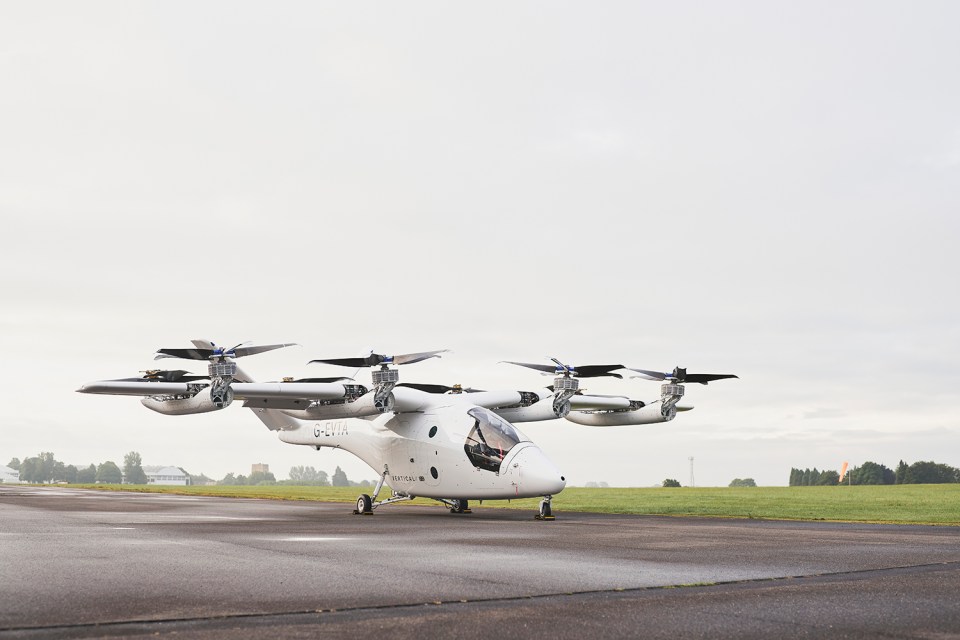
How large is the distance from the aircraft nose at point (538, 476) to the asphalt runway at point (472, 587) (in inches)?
359

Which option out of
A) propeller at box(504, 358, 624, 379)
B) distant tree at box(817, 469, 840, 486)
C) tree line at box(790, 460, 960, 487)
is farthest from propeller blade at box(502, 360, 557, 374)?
distant tree at box(817, 469, 840, 486)

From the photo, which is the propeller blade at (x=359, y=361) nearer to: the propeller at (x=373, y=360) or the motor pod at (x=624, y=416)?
the propeller at (x=373, y=360)

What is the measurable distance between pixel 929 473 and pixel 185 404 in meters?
94.0

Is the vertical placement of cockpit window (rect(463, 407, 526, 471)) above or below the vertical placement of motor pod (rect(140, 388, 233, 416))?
below

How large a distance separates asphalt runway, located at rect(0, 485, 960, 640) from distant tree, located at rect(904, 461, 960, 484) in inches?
3579

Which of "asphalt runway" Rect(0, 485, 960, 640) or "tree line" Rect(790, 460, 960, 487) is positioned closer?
"asphalt runway" Rect(0, 485, 960, 640)

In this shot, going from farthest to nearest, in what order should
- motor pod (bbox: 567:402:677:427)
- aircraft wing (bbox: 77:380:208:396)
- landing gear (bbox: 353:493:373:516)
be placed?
motor pod (bbox: 567:402:677:427) → landing gear (bbox: 353:493:373:516) → aircraft wing (bbox: 77:380:208:396)

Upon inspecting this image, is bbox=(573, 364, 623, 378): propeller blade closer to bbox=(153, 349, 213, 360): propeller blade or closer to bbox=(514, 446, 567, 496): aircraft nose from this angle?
bbox=(514, 446, 567, 496): aircraft nose

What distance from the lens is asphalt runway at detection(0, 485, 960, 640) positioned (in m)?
7.25

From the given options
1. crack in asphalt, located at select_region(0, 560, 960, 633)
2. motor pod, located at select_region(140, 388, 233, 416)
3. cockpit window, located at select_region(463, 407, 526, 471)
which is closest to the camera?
crack in asphalt, located at select_region(0, 560, 960, 633)

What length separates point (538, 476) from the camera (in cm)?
2678

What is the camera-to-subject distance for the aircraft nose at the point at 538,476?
2673 cm

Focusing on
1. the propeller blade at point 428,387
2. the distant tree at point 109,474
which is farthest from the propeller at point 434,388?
the distant tree at point 109,474

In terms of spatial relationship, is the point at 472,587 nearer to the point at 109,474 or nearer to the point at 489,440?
the point at 489,440
